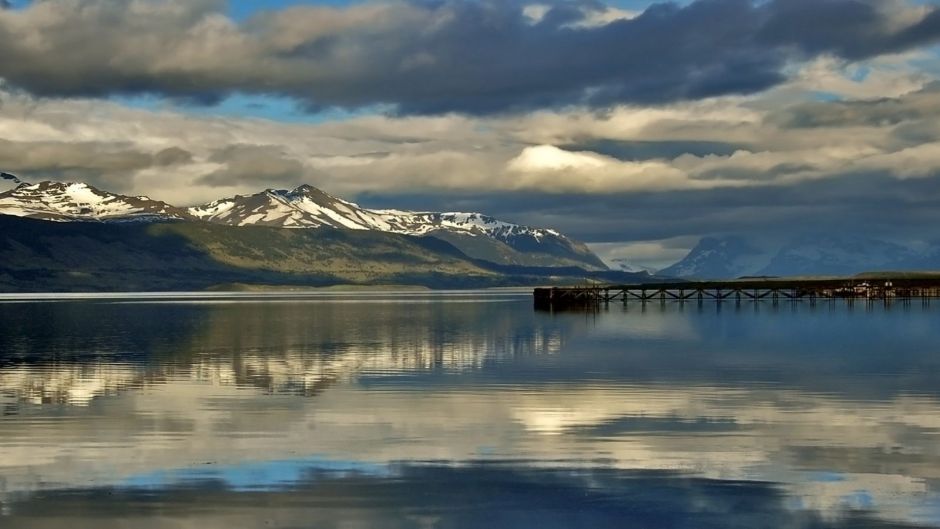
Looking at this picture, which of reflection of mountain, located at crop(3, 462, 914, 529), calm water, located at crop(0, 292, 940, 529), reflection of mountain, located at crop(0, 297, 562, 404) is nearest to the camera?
reflection of mountain, located at crop(3, 462, 914, 529)

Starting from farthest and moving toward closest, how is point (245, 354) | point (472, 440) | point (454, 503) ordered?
point (245, 354), point (472, 440), point (454, 503)

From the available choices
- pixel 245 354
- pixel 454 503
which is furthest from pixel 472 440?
pixel 245 354

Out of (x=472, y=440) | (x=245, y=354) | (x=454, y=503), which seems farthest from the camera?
(x=245, y=354)

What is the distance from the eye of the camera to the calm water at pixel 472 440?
26406 millimetres

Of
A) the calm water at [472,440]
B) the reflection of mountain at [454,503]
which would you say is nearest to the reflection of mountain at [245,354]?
the calm water at [472,440]

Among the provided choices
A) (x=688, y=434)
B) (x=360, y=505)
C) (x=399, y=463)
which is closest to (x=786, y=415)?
(x=688, y=434)

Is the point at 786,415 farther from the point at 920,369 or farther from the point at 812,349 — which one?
the point at 812,349

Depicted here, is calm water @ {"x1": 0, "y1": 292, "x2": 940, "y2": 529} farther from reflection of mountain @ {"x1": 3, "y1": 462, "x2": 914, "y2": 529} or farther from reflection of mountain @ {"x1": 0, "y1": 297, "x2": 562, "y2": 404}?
reflection of mountain @ {"x1": 0, "y1": 297, "x2": 562, "y2": 404}

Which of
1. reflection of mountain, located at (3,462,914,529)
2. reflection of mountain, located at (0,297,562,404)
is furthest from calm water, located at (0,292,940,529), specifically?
reflection of mountain, located at (0,297,562,404)

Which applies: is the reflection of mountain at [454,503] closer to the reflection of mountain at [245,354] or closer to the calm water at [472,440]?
the calm water at [472,440]

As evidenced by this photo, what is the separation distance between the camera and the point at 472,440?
37.4 meters

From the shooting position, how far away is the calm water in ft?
86.6

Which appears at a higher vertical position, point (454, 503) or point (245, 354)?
point (245, 354)

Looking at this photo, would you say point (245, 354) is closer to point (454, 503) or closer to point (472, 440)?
point (472, 440)
